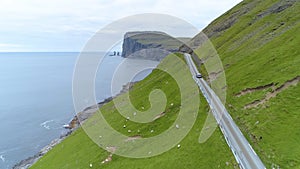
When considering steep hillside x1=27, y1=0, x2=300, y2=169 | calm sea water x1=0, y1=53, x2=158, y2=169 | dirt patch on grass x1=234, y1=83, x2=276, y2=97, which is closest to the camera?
steep hillside x1=27, y1=0, x2=300, y2=169

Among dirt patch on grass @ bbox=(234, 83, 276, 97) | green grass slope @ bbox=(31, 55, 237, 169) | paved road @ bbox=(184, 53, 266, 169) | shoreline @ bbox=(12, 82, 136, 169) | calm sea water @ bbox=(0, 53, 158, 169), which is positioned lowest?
calm sea water @ bbox=(0, 53, 158, 169)

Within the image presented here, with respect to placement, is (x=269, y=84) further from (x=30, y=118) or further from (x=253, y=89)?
(x=30, y=118)

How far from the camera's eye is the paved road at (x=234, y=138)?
80.9ft

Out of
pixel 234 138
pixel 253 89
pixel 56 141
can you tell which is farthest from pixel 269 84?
pixel 56 141

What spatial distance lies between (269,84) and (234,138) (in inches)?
536

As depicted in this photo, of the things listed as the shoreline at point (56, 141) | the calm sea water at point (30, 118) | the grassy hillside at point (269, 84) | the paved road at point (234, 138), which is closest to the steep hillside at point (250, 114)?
the grassy hillside at point (269, 84)

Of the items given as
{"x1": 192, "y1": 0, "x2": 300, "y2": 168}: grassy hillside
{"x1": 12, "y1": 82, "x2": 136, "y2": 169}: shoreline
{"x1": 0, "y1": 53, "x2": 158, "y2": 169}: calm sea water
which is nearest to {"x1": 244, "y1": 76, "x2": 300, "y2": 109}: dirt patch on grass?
{"x1": 192, "y1": 0, "x2": 300, "y2": 168}: grassy hillside

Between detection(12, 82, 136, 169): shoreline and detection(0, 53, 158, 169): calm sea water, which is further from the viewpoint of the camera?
detection(0, 53, 158, 169): calm sea water

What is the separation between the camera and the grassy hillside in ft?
86.7

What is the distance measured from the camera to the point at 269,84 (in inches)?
1534

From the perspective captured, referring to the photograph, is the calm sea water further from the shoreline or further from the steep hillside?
the steep hillside

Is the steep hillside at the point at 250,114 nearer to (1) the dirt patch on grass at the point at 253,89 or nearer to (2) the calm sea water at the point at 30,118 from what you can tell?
(1) the dirt patch on grass at the point at 253,89

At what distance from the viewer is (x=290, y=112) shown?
99.6 ft

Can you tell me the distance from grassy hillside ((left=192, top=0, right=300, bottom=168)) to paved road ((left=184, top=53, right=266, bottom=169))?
0.77 m
